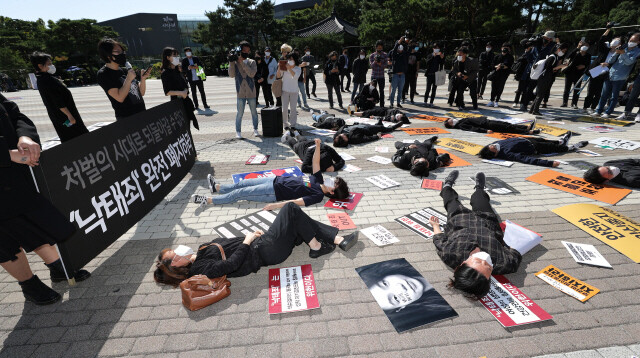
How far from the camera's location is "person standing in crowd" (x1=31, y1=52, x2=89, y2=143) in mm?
4668

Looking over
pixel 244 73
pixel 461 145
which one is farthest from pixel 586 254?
pixel 244 73

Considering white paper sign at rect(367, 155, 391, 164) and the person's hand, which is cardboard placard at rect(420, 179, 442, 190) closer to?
white paper sign at rect(367, 155, 391, 164)

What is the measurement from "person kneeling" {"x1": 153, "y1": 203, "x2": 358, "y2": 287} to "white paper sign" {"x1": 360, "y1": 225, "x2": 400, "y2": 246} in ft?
1.13

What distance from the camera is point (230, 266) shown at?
3312 mm

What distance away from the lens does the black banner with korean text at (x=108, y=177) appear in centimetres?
341

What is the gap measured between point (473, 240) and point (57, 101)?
6666 millimetres

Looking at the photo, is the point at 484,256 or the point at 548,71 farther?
the point at 548,71

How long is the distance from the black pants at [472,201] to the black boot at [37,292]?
5069 mm

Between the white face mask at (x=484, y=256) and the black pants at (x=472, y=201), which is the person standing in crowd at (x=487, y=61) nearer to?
the black pants at (x=472, y=201)

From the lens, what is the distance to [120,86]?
5227 millimetres

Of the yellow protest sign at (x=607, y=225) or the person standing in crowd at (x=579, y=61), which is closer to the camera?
the yellow protest sign at (x=607, y=225)

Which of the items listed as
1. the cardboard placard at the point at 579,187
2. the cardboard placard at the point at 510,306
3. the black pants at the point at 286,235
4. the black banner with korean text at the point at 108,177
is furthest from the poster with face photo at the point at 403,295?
the cardboard placard at the point at 579,187

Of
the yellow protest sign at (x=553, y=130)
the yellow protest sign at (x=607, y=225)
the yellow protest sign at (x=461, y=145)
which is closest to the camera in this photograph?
the yellow protest sign at (x=607, y=225)

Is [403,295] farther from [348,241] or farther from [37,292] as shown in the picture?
[37,292]
